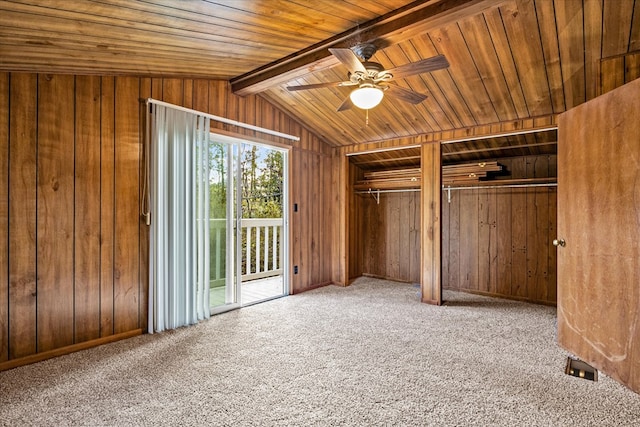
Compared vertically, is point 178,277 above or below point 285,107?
below

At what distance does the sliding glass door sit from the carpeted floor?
25.2 inches

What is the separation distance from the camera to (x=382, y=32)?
2480 mm

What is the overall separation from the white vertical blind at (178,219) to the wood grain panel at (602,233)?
128 inches

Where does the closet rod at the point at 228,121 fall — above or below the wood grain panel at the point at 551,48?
below

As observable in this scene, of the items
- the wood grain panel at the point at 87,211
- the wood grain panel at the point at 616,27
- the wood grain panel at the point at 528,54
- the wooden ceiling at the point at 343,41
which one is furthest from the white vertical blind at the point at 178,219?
the wood grain panel at the point at 616,27

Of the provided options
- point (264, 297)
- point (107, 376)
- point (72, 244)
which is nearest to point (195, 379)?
point (107, 376)

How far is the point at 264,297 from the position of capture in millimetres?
4457

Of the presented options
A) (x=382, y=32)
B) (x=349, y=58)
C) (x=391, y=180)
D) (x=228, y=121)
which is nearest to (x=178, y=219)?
(x=228, y=121)

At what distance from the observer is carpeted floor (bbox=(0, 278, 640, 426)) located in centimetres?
186

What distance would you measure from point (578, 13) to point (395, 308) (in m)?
3.09

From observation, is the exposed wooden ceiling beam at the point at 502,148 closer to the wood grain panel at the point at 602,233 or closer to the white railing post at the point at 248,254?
the wood grain panel at the point at 602,233

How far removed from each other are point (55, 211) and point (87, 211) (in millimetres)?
211

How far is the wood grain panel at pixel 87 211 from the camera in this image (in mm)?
2721

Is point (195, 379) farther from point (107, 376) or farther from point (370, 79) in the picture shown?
point (370, 79)
